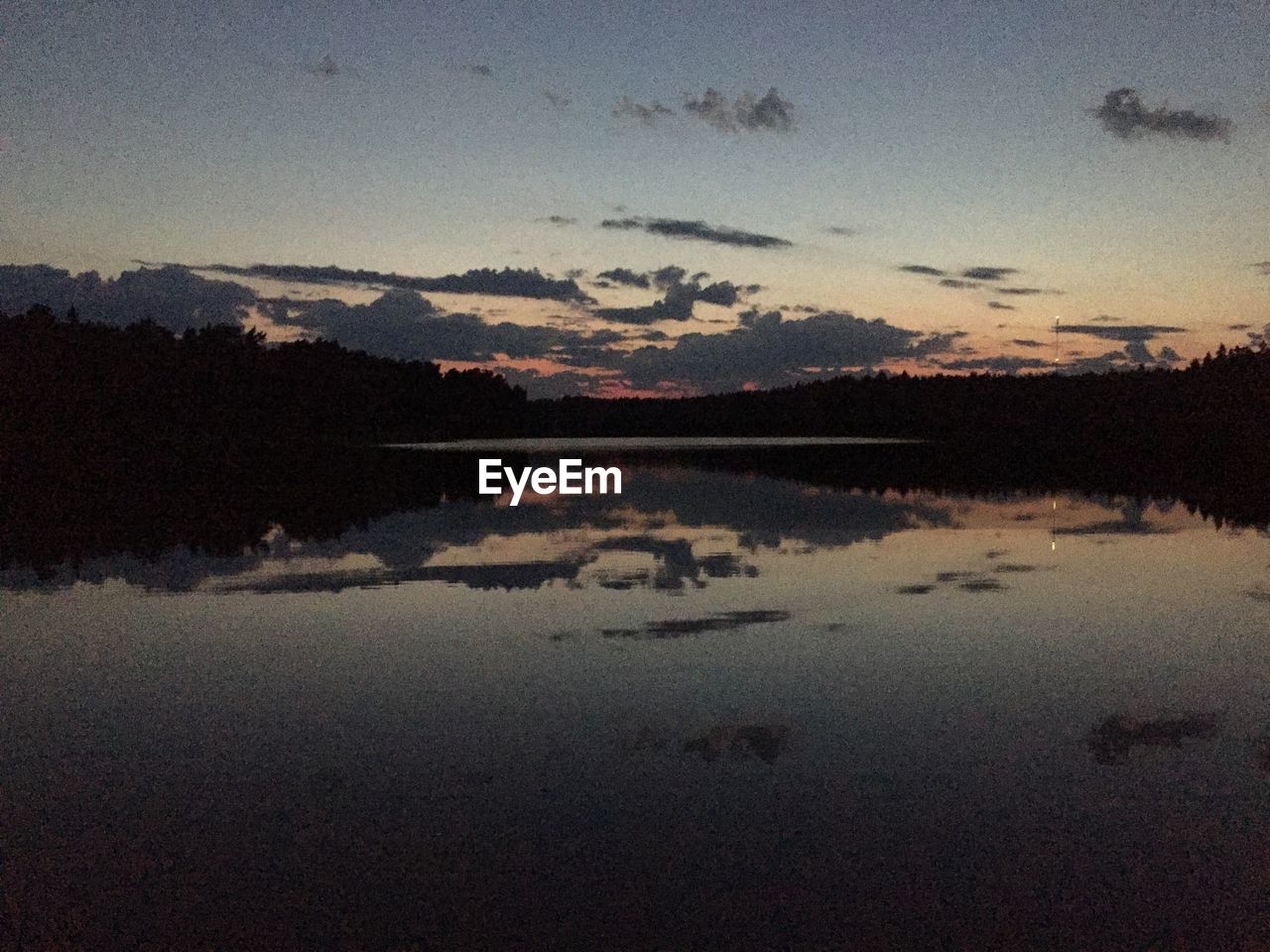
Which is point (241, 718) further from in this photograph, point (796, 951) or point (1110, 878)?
point (1110, 878)

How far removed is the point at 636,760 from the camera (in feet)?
31.2

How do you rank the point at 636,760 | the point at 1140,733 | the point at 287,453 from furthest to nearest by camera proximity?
the point at 287,453, the point at 1140,733, the point at 636,760

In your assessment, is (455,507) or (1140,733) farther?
(455,507)

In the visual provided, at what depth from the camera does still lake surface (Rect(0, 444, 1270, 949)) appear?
263 inches

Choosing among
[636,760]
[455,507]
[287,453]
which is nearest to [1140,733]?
[636,760]

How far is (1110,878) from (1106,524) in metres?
24.5

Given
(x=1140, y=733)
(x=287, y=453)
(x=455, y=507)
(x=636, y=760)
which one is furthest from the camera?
(x=287, y=453)

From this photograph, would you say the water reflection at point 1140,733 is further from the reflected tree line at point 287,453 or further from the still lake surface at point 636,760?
the reflected tree line at point 287,453

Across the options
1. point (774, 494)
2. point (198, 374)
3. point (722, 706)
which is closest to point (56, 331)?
point (198, 374)

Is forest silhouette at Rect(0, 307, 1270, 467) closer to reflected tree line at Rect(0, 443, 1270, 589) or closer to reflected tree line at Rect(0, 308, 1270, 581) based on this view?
reflected tree line at Rect(0, 308, 1270, 581)

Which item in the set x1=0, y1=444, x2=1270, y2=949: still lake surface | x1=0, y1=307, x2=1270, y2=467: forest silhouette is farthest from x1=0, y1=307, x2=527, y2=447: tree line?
x1=0, y1=444, x2=1270, y2=949: still lake surface

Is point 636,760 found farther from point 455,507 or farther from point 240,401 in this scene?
point 240,401

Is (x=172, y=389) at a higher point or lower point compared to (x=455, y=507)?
higher

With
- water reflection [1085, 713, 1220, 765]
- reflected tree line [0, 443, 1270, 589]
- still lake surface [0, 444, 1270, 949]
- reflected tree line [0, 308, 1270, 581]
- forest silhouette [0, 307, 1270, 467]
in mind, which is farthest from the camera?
forest silhouette [0, 307, 1270, 467]
